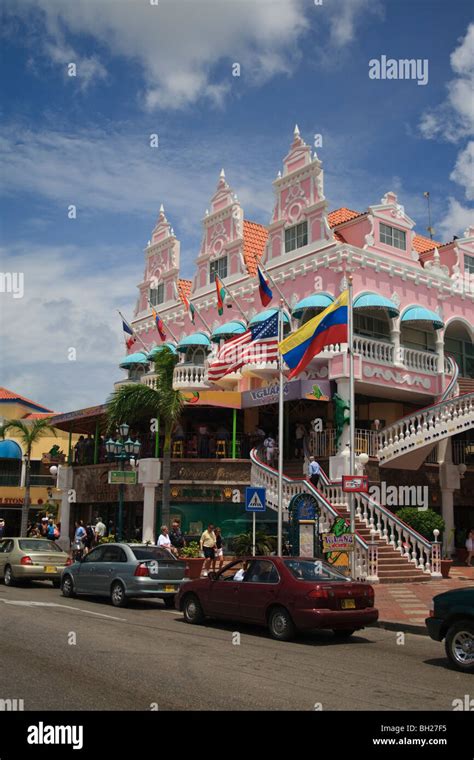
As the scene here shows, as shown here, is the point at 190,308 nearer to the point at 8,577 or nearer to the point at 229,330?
the point at 229,330

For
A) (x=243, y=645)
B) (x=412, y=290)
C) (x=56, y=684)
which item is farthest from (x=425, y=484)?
(x=56, y=684)

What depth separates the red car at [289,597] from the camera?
1189 centimetres

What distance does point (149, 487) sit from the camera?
28.3 metres

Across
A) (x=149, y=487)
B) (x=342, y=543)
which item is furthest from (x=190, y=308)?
(x=342, y=543)

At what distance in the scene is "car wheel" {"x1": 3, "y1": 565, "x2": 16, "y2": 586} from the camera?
68.7 feet

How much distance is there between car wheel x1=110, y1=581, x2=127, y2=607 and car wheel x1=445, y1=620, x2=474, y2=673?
839 cm

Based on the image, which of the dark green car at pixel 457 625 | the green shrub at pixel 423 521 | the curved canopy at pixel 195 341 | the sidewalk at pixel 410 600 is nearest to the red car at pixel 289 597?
the sidewalk at pixel 410 600

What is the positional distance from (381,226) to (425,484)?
33.0 feet

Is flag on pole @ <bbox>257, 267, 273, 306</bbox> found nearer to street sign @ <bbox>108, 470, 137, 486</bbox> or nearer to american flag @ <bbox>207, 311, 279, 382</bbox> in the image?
american flag @ <bbox>207, 311, 279, 382</bbox>

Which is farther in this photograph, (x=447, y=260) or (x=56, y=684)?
(x=447, y=260)

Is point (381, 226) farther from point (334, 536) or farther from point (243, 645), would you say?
point (243, 645)

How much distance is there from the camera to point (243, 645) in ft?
37.9

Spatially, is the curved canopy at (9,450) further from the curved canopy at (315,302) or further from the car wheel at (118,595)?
the car wheel at (118,595)
